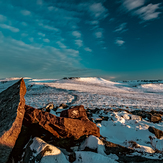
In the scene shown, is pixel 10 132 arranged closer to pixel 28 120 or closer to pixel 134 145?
pixel 28 120

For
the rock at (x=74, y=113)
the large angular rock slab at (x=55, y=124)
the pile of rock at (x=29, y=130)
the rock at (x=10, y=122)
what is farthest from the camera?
the rock at (x=74, y=113)

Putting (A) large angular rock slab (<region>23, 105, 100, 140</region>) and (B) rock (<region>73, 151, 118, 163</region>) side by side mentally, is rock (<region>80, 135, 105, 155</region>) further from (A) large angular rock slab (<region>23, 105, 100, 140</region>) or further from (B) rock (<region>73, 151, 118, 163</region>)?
(A) large angular rock slab (<region>23, 105, 100, 140</region>)

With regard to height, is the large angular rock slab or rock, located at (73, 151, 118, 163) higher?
the large angular rock slab

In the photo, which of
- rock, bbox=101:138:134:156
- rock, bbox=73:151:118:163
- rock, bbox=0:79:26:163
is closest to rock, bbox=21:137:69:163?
rock, bbox=73:151:118:163

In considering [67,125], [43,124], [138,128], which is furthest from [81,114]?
[138,128]

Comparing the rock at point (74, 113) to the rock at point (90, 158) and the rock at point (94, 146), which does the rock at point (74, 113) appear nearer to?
the rock at point (94, 146)

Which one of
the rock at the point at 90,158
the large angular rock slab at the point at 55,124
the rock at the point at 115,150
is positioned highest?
A: the large angular rock slab at the point at 55,124

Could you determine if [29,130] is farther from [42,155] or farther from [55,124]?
[42,155]

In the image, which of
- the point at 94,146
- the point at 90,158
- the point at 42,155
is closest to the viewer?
the point at 42,155

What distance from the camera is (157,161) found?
9.56 feet

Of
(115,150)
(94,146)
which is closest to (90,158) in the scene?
(94,146)

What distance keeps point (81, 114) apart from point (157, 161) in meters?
3.96

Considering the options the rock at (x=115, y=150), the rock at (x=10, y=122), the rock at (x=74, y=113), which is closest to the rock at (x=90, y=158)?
the rock at (x=115, y=150)

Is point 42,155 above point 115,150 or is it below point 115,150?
above
